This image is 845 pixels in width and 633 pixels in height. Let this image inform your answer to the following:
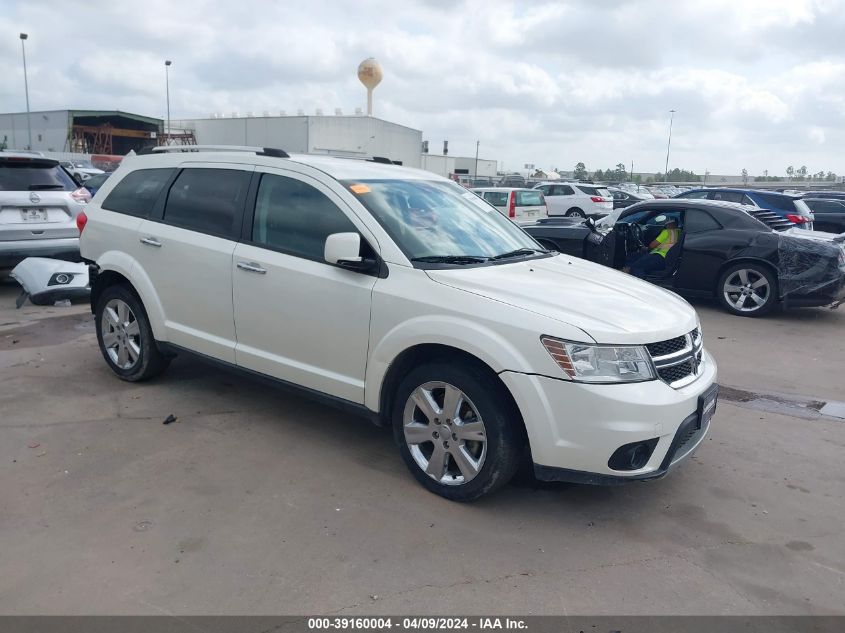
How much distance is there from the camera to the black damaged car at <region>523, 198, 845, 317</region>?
29.1ft

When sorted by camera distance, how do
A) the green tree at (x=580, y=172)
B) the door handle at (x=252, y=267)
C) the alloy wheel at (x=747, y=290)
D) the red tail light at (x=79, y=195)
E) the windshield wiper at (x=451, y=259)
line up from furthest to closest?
the green tree at (x=580, y=172) → the red tail light at (x=79, y=195) → the alloy wheel at (x=747, y=290) → the door handle at (x=252, y=267) → the windshield wiper at (x=451, y=259)

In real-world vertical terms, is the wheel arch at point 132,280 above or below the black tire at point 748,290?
above

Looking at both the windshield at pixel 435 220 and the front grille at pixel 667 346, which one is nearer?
the front grille at pixel 667 346

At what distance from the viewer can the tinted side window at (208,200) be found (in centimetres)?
480

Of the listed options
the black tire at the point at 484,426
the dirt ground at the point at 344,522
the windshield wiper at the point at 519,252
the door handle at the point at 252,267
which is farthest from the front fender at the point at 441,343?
the door handle at the point at 252,267

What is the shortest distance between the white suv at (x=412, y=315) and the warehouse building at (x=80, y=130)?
53.0m

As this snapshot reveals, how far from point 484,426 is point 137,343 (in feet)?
10.6

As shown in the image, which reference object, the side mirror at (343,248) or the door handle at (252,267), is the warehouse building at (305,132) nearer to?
the door handle at (252,267)

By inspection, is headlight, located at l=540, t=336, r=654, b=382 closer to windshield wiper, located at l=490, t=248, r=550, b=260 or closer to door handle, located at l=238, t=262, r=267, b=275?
windshield wiper, located at l=490, t=248, r=550, b=260

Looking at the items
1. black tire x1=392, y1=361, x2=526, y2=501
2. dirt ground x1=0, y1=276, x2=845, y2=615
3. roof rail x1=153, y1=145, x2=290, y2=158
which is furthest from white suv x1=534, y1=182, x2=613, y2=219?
black tire x1=392, y1=361, x2=526, y2=501

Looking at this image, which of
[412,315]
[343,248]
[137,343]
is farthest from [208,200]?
[412,315]

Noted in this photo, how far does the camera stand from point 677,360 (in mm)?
3717

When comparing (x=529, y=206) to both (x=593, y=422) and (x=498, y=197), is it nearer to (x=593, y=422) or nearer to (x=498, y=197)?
(x=498, y=197)
